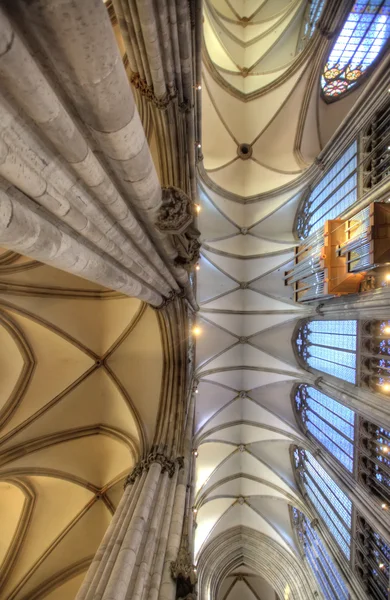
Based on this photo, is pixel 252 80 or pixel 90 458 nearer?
pixel 90 458

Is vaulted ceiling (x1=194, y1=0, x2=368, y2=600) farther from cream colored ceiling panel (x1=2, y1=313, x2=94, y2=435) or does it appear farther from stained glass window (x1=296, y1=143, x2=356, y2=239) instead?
cream colored ceiling panel (x1=2, y1=313, x2=94, y2=435)

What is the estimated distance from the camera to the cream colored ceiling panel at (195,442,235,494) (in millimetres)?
12915

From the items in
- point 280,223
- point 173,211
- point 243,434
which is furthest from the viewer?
point 243,434

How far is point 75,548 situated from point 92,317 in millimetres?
6331

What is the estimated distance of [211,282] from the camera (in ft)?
44.7

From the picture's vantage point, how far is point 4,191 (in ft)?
9.93

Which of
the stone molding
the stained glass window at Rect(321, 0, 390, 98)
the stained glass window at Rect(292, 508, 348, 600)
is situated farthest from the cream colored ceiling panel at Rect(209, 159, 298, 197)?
the stained glass window at Rect(292, 508, 348, 600)

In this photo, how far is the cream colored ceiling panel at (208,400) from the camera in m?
12.5

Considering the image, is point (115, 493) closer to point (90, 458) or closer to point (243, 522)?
point (90, 458)

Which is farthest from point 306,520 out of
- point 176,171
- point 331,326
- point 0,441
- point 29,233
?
point 29,233

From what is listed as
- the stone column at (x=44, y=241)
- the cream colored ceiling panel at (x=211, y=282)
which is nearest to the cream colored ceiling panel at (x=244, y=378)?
the cream colored ceiling panel at (x=211, y=282)

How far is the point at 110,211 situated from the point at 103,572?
4.55 meters

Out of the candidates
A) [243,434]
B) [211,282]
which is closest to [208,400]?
[243,434]

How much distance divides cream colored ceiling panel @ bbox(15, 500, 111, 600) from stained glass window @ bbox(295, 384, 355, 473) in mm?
6738
